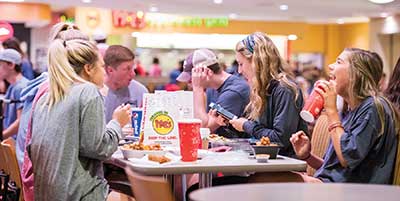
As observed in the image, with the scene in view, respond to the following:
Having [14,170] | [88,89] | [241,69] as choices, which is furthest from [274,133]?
[14,170]

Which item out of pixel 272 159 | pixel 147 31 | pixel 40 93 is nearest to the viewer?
pixel 272 159

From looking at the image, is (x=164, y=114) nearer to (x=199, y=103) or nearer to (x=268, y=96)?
(x=268, y=96)

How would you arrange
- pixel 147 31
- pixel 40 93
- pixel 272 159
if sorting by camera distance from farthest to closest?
pixel 147 31 < pixel 40 93 < pixel 272 159

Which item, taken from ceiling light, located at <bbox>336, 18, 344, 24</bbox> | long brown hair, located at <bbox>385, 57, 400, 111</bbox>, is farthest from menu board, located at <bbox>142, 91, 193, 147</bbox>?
ceiling light, located at <bbox>336, 18, 344, 24</bbox>

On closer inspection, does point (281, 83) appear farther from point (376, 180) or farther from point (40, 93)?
point (40, 93)

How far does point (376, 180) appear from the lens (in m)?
3.41

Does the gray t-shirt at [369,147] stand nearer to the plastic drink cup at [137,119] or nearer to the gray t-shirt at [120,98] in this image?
the plastic drink cup at [137,119]

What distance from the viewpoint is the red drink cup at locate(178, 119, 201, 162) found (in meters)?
3.22

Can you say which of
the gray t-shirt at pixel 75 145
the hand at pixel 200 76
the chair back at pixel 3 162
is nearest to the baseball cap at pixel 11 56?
the hand at pixel 200 76

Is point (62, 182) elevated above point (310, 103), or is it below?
below

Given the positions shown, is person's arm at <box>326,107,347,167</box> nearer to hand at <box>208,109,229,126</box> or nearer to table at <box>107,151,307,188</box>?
table at <box>107,151,307,188</box>

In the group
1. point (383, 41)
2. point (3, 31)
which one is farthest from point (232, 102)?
point (383, 41)

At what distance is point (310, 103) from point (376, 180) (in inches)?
19.5

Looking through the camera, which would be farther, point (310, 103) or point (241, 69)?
point (241, 69)
